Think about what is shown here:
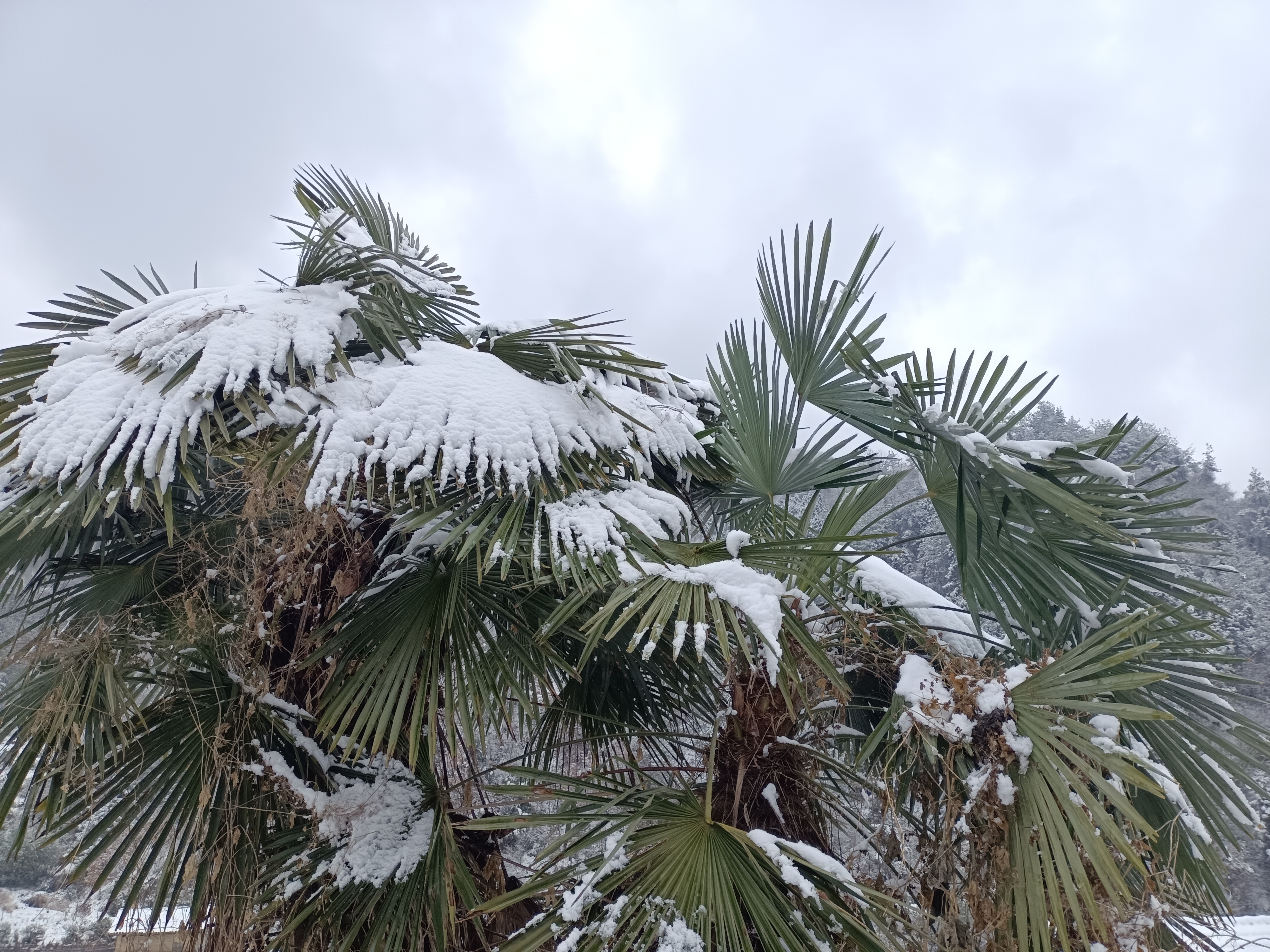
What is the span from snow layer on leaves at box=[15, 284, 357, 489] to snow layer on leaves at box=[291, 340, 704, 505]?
0.15 m

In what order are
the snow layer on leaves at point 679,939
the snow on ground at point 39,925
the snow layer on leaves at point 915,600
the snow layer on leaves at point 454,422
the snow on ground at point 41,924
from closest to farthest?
the snow layer on leaves at point 679,939
the snow layer on leaves at point 454,422
the snow layer on leaves at point 915,600
the snow on ground at point 41,924
the snow on ground at point 39,925

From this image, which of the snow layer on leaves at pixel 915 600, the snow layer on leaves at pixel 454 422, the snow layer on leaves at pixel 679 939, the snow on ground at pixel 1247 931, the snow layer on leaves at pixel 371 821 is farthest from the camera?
the snow layer on leaves at pixel 915 600

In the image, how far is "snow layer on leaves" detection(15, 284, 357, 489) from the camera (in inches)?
64.6

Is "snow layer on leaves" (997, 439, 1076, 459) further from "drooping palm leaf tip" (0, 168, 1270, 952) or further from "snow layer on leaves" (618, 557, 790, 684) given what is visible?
"snow layer on leaves" (618, 557, 790, 684)

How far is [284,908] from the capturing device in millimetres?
1977

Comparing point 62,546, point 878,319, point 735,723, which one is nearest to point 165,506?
point 62,546

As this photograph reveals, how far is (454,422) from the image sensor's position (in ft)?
5.92

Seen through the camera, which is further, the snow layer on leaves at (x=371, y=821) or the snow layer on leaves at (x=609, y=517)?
the snow layer on leaves at (x=371, y=821)

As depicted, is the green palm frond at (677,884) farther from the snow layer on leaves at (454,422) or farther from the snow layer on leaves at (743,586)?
the snow layer on leaves at (454,422)

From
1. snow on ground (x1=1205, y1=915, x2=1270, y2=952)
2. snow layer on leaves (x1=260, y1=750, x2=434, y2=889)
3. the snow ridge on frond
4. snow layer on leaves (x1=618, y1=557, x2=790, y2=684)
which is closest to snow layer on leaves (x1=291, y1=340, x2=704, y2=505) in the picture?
the snow ridge on frond

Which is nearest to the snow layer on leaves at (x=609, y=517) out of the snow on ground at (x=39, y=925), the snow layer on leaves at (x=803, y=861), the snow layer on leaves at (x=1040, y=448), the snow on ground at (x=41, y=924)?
the snow layer on leaves at (x=803, y=861)

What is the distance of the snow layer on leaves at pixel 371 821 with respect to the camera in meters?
1.89

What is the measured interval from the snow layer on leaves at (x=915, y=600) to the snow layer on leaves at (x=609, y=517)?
2.10 feet

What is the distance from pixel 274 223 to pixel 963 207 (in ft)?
86.0
